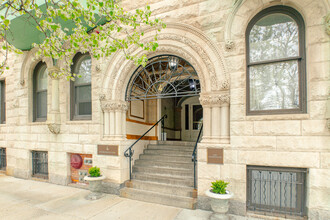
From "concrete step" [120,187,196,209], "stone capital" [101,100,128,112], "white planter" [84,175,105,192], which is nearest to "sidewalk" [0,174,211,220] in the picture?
"concrete step" [120,187,196,209]

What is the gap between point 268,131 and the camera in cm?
433

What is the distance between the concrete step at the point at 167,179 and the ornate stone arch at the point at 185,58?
8.53 ft

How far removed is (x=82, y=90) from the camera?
7012 millimetres

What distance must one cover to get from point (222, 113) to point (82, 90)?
5.10 m

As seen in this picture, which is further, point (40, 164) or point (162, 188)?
point (40, 164)

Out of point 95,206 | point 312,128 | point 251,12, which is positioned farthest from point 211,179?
point 251,12

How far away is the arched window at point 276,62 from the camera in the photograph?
171 inches

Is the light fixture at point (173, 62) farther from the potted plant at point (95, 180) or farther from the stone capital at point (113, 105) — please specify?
the potted plant at point (95, 180)

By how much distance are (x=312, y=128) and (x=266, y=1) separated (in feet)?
10.1

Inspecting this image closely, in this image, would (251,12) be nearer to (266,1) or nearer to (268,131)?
(266,1)

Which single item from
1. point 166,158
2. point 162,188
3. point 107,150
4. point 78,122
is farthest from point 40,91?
point 162,188

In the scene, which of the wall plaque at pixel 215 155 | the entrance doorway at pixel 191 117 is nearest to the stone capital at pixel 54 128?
the wall plaque at pixel 215 155

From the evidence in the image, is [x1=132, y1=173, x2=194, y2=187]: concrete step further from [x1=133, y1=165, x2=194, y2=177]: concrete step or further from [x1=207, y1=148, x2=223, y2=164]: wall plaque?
[x1=207, y1=148, x2=223, y2=164]: wall plaque

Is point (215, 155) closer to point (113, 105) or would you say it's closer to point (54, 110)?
point (113, 105)
